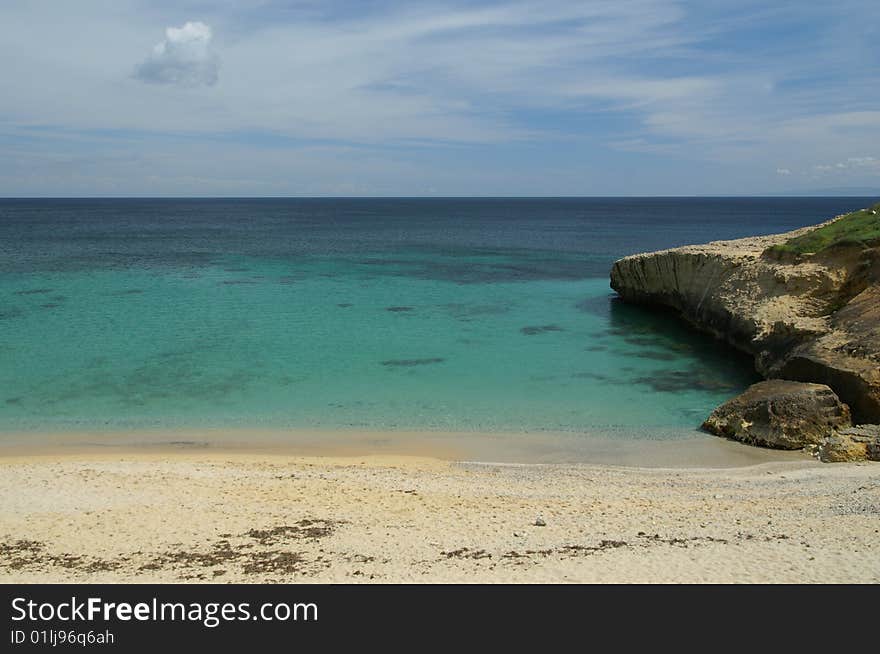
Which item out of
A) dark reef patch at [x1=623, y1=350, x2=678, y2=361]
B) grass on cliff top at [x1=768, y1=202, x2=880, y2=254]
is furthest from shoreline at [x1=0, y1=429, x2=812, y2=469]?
grass on cliff top at [x1=768, y1=202, x2=880, y2=254]

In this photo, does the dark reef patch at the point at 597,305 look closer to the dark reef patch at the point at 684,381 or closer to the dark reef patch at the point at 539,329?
the dark reef patch at the point at 539,329

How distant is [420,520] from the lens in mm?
13055

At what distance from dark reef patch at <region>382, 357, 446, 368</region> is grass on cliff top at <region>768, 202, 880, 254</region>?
13808 mm

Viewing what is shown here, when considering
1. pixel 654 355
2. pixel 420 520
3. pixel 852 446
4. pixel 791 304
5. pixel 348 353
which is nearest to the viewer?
pixel 420 520

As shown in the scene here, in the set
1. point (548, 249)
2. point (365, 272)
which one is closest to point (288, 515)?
point (365, 272)

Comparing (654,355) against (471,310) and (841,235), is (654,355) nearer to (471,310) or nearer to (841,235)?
(841,235)

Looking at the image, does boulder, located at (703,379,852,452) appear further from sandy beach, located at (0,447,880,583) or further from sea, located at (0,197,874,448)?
sea, located at (0,197,874,448)

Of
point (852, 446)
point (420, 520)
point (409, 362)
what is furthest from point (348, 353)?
point (852, 446)

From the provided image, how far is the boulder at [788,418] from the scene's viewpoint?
1761 centimetres

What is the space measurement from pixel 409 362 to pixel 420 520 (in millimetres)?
13367

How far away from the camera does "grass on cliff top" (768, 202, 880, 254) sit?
1012 inches

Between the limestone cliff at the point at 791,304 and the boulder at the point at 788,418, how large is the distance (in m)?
0.94
